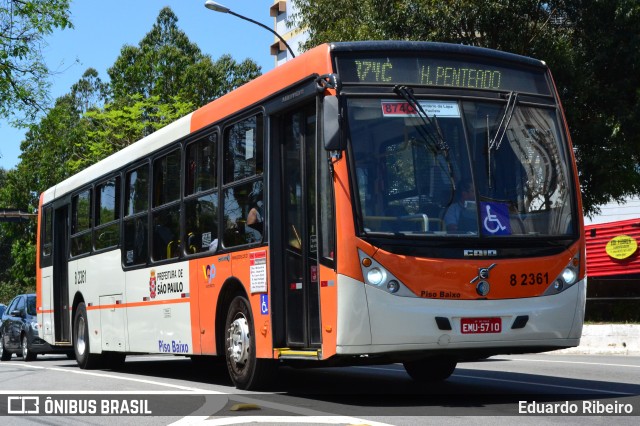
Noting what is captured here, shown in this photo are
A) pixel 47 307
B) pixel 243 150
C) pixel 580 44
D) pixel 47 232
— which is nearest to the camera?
pixel 243 150

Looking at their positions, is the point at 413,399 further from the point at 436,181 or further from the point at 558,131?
the point at 558,131

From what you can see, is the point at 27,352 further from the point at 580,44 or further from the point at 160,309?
the point at 580,44

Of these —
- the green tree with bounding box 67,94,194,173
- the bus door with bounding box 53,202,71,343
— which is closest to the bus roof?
the bus door with bounding box 53,202,71,343

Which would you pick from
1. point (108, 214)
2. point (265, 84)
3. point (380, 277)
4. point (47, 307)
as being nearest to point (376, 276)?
point (380, 277)

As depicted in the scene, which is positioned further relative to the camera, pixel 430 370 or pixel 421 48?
pixel 430 370

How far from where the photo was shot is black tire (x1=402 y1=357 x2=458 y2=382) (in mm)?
12883

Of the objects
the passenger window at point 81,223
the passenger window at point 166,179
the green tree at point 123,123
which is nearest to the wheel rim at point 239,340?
the passenger window at point 166,179

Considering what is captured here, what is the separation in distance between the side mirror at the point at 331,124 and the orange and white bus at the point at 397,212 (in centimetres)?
1

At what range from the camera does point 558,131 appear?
423 inches

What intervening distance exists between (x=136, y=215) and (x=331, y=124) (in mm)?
6726

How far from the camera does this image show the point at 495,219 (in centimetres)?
1009

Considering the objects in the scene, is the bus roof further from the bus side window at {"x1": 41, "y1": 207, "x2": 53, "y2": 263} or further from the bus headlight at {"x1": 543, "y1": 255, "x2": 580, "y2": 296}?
the bus side window at {"x1": 41, "y1": 207, "x2": 53, "y2": 263}

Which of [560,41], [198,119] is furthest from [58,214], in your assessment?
[560,41]

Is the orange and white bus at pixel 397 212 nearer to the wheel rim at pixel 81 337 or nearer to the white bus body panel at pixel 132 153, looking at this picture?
the white bus body panel at pixel 132 153
